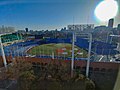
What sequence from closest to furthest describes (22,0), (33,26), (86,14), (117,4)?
(117,4) < (22,0) < (86,14) < (33,26)

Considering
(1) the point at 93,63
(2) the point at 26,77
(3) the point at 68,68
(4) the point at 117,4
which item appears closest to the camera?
(4) the point at 117,4

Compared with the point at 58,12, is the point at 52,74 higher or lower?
lower

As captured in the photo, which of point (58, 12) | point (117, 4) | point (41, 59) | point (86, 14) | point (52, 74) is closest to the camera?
point (117, 4)

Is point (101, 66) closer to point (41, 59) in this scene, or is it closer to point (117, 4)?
point (41, 59)

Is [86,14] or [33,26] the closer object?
[86,14]

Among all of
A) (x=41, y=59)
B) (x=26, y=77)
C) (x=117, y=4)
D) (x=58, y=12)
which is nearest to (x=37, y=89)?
(x=26, y=77)

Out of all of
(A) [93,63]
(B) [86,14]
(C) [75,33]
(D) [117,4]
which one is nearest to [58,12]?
(B) [86,14]

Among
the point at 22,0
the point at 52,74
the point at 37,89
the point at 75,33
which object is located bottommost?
the point at 37,89

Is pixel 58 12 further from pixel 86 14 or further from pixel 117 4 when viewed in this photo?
pixel 117 4

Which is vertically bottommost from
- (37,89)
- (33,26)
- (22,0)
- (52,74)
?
(37,89)
